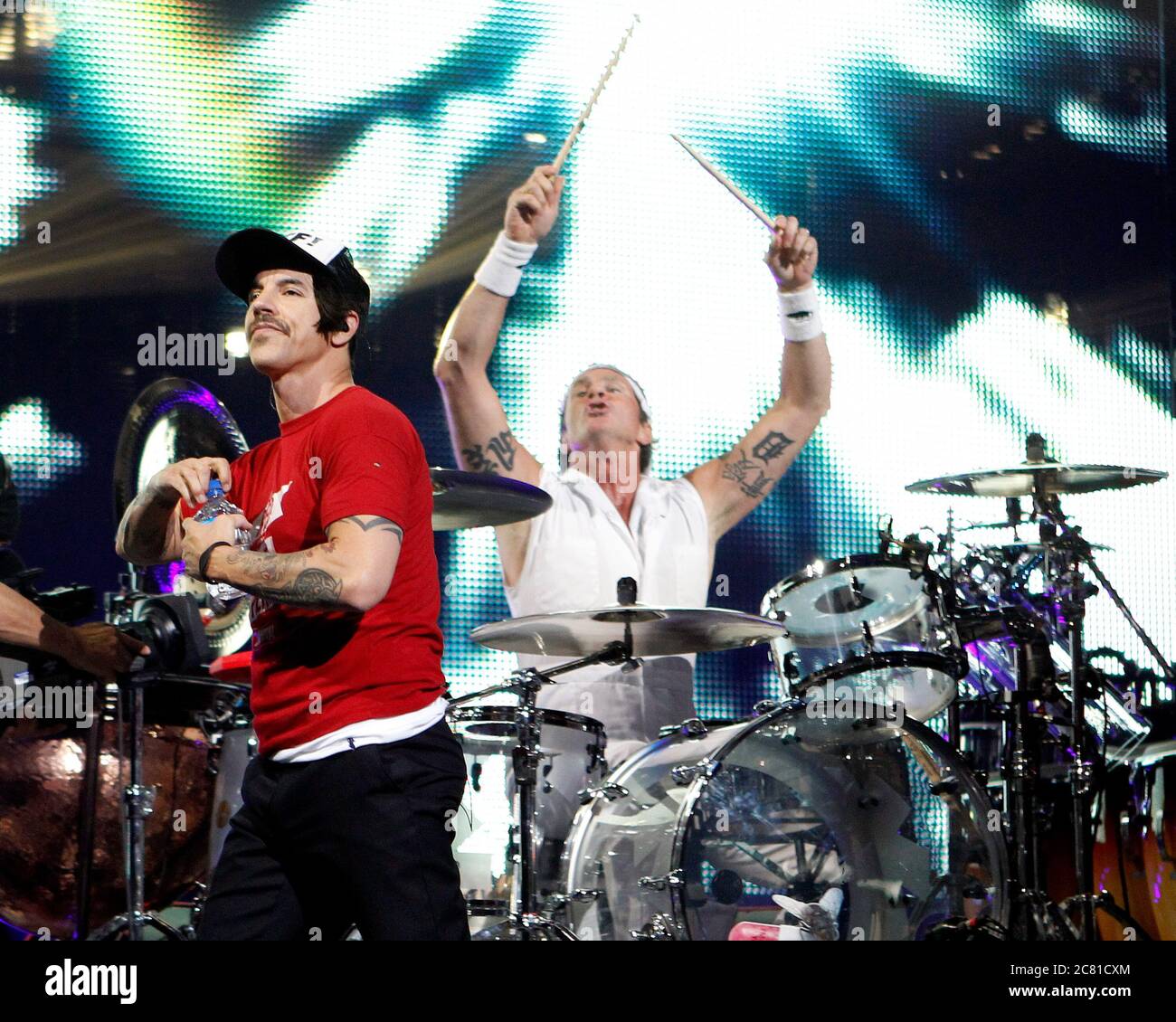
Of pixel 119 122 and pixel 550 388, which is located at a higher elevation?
pixel 119 122

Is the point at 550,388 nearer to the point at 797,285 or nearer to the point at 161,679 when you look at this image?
the point at 797,285

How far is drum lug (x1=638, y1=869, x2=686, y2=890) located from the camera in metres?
3.63

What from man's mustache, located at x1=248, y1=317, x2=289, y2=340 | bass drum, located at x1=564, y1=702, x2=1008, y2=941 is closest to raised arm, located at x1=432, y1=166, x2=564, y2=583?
bass drum, located at x1=564, y1=702, x2=1008, y2=941

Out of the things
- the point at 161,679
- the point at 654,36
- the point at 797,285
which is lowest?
the point at 161,679

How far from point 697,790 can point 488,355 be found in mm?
1878

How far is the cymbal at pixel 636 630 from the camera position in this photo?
11.8ft

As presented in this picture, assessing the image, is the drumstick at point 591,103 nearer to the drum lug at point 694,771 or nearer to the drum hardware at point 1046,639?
the drum hardware at point 1046,639

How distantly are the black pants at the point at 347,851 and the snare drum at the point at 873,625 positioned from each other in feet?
6.39

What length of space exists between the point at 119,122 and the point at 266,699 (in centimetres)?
341

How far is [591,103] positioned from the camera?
490 centimetres

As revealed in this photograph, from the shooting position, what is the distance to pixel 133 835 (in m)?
3.83

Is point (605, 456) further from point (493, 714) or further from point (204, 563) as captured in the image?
point (204, 563)
